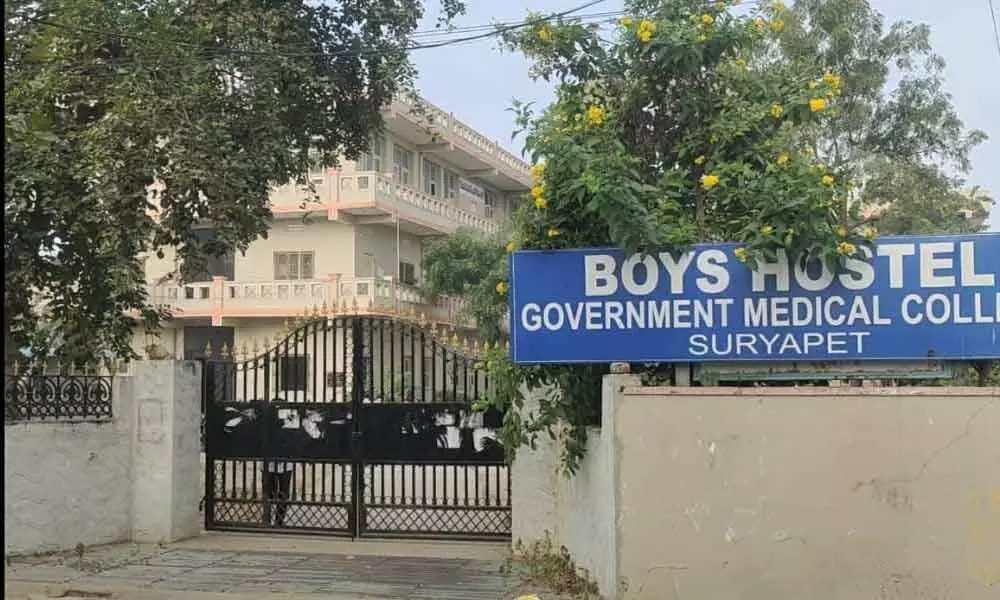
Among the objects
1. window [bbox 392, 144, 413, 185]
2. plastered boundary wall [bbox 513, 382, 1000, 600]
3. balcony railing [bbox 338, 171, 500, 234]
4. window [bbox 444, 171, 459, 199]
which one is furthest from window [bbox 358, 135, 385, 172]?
plastered boundary wall [bbox 513, 382, 1000, 600]

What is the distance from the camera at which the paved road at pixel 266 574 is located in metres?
7.84

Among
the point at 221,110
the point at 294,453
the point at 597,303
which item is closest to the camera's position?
the point at 597,303

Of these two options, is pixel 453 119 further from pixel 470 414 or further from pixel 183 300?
pixel 470 414

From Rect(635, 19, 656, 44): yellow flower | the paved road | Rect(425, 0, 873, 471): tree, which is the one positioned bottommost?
the paved road

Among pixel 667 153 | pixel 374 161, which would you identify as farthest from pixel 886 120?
pixel 374 161

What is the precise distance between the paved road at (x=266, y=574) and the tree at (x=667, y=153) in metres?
1.40

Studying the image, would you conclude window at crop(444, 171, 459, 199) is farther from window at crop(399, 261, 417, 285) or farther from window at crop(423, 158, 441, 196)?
window at crop(399, 261, 417, 285)

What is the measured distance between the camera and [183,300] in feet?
87.6

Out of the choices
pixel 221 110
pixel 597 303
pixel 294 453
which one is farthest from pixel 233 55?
pixel 597 303

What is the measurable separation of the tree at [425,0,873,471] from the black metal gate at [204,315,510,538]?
2.06m

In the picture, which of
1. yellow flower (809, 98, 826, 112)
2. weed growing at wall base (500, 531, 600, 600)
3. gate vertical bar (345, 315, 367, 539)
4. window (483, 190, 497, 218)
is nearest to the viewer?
yellow flower (809, 98, 826, 112)

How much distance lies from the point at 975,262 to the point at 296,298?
20954 mm

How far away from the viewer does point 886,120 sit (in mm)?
16172

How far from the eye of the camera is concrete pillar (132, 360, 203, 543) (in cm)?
995
